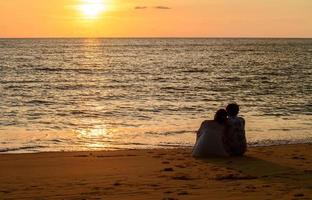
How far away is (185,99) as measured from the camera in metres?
32.2

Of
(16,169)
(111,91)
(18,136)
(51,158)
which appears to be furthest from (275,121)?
(111,91)

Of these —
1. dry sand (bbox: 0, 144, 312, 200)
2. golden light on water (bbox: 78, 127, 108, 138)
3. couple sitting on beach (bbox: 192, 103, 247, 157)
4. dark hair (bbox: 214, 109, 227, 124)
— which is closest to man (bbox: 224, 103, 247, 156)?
couple sitting on beach (bbox: 192, 103, 247, 157)

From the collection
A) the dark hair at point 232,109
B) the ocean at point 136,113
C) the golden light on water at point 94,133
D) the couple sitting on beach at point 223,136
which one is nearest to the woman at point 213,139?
the couple sitting on beach at point 223,136

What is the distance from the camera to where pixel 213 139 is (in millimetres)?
12102

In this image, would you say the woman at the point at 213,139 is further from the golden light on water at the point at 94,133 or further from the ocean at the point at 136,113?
the golden light on water at the point at 94,133

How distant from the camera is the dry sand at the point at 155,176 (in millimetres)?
8359

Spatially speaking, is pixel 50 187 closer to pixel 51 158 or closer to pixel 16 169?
pixel 16 169

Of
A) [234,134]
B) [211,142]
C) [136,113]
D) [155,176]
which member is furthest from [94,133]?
[155,176]

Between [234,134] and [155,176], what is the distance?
3.00m

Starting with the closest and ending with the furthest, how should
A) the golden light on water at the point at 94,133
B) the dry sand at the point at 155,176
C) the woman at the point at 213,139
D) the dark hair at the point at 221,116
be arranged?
1. the dry sand at the point at 155,176
2. the woman at the point at 213,139
3. the dark hair at the point at 221,116
4. the golden light on water at the point at 94,133

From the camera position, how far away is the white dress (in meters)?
12.1

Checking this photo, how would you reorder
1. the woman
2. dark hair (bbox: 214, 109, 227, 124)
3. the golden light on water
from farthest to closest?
the golden light on water < dark hair (bbox: 214, 109, 227, 124) < the woman

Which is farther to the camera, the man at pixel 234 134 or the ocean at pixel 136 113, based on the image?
the ocean at pixel 136 113

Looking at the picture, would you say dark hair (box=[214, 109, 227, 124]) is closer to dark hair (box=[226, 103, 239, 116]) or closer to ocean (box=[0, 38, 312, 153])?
dark hair (box=[226, 103, 239, 116])
